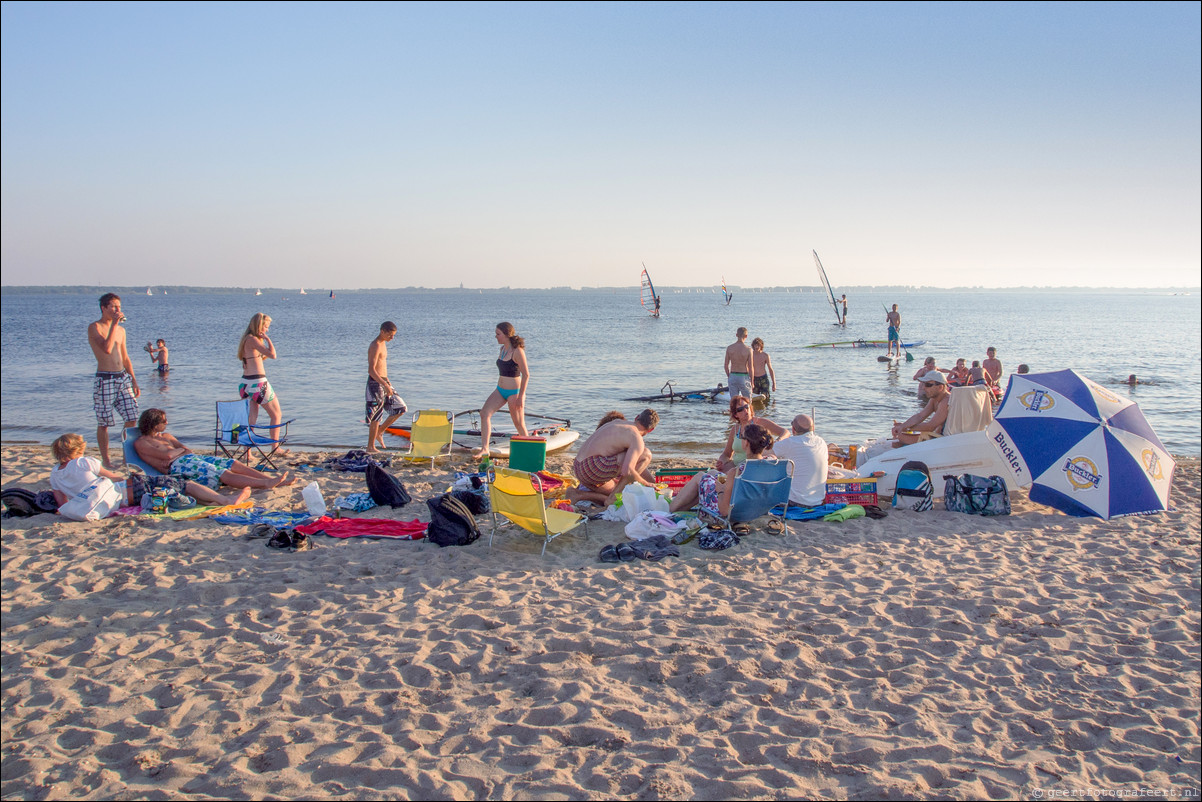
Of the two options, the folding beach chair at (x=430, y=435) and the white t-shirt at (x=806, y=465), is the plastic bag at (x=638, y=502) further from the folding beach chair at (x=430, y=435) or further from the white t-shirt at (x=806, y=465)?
the folding beach chair at (x=430, y=435)

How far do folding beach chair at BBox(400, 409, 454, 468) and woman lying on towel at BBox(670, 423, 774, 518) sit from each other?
3.09 m

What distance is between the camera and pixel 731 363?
11297 mm

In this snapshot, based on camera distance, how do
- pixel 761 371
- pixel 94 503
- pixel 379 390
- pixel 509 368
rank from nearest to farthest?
pixel 94 503 < pixel 509 368 < pixel 379 390 < pixel 761 371

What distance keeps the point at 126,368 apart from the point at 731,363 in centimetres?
809

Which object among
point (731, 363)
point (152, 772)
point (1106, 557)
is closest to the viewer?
point (152, 772)

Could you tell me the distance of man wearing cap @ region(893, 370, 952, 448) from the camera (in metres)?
7.14

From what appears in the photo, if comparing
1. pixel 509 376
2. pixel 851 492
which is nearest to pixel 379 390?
pixel 509 376

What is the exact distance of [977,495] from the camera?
6223mm

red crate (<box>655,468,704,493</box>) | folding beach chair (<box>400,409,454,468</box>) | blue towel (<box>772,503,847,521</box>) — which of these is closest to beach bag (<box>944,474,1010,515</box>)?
blue towel (<box>772,503,847,521</box>)

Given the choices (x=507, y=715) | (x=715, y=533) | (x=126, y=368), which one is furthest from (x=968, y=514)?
(x=126, y=368)

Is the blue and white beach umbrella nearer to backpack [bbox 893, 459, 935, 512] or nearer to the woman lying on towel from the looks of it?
backpack [bbox 893, 459, 935, 512]

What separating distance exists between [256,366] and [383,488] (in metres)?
2.78

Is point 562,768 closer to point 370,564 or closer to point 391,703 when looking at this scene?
point 391,703

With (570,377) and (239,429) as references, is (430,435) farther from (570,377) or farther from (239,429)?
(570,377)
